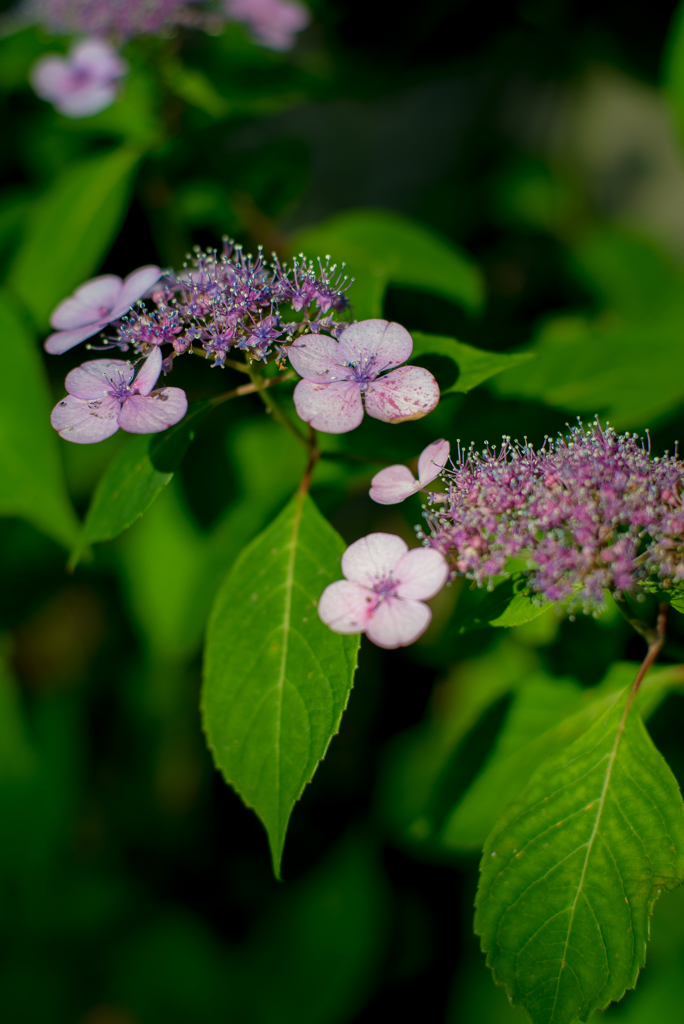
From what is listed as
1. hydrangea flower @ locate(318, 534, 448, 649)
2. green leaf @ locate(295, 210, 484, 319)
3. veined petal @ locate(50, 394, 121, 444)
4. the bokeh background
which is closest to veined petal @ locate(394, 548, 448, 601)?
hydrangea flower @ locate(318, 534, 448, 649)

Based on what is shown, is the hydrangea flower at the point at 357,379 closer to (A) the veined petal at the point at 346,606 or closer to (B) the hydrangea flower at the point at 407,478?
(B) the hydrangea flower at the point at 407,478

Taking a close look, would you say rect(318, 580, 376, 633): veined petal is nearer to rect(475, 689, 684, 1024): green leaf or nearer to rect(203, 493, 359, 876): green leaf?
rect(203, 493, 359, 876): green leaf

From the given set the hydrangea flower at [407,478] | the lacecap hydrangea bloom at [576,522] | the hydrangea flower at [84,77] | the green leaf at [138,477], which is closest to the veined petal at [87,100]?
the hydrangea flower at [84,77]

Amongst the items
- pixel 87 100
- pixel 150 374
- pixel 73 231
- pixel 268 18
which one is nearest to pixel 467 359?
pixel 150 374

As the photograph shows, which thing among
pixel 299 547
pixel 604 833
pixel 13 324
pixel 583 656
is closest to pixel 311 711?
pixel 299 547

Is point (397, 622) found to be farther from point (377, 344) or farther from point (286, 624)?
point (377, 344)
